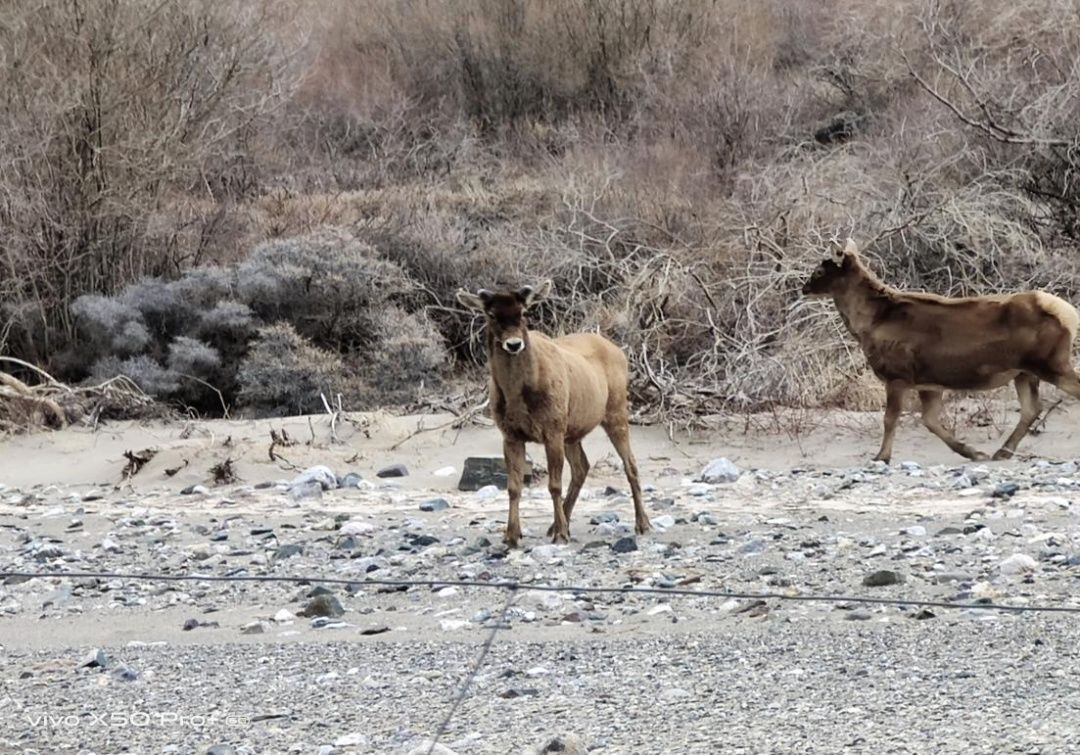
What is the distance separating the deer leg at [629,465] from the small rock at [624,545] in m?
0.44

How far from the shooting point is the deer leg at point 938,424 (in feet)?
45.3

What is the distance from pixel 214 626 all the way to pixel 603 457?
5.71m

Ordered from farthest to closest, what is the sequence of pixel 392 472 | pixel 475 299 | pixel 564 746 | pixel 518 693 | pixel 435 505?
pixel 392 472 < pixel 435 505 < pixel 475 299 < pixel 518 693 < pixel 564 746

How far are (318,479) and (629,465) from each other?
3259mm

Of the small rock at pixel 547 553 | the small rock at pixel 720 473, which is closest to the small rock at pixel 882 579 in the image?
the small rock at pixel 547 553

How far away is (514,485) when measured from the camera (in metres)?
10.3

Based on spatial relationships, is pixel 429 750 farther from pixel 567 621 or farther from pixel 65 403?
pixel 65 403

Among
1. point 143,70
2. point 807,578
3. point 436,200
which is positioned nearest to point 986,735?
point 807,578

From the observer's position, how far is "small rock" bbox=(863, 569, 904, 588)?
28.8 ft

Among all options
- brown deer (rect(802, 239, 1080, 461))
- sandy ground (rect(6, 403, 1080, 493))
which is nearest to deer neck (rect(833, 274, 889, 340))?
brown deer (rect(802, 239, 1080, 461))

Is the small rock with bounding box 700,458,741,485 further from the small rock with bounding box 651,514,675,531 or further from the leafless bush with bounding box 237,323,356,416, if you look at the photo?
the leafless bush with bounding box 237,323,356,416

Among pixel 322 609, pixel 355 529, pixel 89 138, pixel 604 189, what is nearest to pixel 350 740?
pixel 322 609

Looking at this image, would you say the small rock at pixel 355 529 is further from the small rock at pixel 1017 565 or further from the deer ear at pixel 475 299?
the small rock at pixel 1017 565

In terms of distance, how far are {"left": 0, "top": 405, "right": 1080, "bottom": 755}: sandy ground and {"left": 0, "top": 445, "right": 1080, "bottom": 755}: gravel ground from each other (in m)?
0.02
